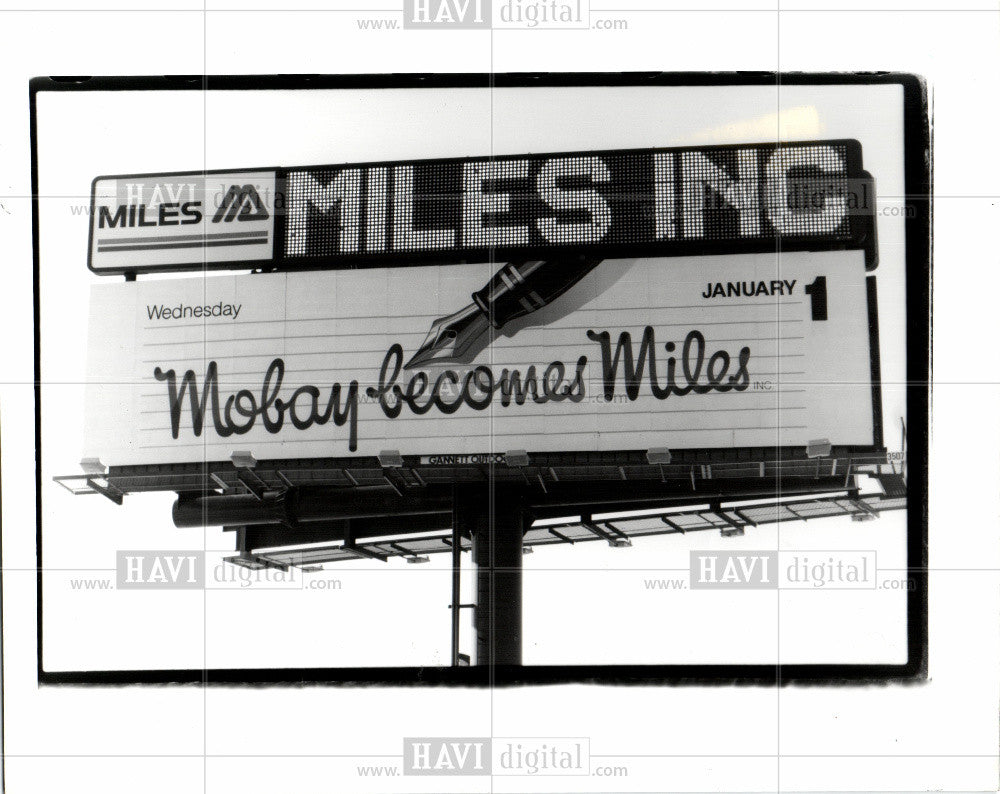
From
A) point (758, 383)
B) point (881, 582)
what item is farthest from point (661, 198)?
point (881, 582)

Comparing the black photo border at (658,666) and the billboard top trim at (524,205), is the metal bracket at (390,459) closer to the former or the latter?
the billboard top trim at (524,205)

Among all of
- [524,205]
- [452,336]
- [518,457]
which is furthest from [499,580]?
[524,205]

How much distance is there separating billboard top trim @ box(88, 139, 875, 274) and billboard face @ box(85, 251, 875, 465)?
28 centimetres

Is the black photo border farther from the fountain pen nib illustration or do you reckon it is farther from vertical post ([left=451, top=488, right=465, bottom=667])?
the fountain pen nib illustration

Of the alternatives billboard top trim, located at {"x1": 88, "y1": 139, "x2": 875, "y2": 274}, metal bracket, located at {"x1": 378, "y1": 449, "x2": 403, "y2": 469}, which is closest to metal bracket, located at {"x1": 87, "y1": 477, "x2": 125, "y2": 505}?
billboard top trim, located at {"x1": 88, "y1": 139, "x2": 875, "y2": 274}

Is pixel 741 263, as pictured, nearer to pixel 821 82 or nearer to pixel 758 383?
pixel 758 383

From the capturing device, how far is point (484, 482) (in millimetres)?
10477

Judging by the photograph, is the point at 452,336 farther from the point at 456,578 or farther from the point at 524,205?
the point at 456,578

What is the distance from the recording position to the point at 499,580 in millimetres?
9461

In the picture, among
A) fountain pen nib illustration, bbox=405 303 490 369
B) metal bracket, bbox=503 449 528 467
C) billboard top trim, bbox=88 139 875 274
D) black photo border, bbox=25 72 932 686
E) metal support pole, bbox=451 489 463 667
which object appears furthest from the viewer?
fountain pen nib illustration, bbox=405 303 490 369

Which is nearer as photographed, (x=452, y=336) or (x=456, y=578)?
(x=456, y=578)

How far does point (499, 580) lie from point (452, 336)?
6.78 feet

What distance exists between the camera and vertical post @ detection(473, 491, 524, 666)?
901 cm

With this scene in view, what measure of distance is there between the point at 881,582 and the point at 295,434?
4.63 metres
